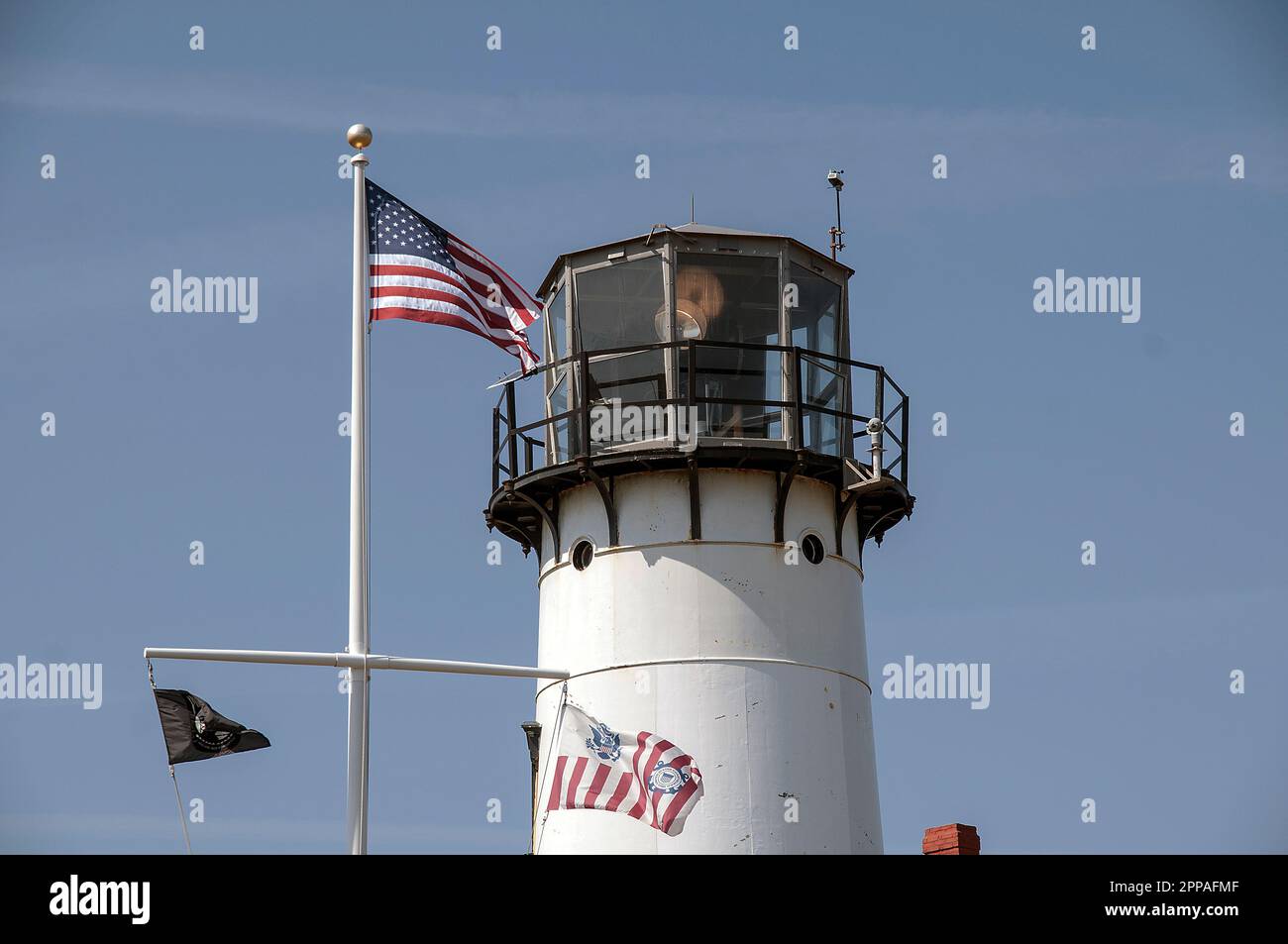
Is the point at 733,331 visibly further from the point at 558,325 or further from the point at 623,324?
the point at 558,325

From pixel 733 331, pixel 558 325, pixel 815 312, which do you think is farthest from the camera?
pixel 558 325

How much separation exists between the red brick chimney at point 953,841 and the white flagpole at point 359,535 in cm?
1200

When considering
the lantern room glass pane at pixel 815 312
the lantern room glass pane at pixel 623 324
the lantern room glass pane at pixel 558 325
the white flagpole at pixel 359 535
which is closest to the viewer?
the white flagpole at pixel 359 535

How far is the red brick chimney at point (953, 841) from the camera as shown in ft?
98.4

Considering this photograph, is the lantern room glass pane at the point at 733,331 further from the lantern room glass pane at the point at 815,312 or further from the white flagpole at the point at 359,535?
the white flagpole at the point at 359,535

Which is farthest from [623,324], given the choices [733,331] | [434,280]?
[434,280]

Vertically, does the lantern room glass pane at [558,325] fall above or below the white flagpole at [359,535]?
above

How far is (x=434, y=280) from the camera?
24.1 m

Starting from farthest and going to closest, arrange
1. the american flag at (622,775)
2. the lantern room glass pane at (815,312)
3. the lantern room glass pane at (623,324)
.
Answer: the lantern room glass pane at (815,312) < the lantern room glass pane at (623,324) < the american flag at (622,775)

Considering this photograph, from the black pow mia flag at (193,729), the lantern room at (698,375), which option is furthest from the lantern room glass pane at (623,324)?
the black pow mia flag at (193,729)

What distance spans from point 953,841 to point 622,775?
6.72 meters

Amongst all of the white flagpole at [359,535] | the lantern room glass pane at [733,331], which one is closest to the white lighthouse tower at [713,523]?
the lantern room glass pane at [733,331]

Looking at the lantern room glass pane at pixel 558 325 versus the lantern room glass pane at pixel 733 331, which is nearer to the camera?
the lantern room glass pane at pixel 733 331
